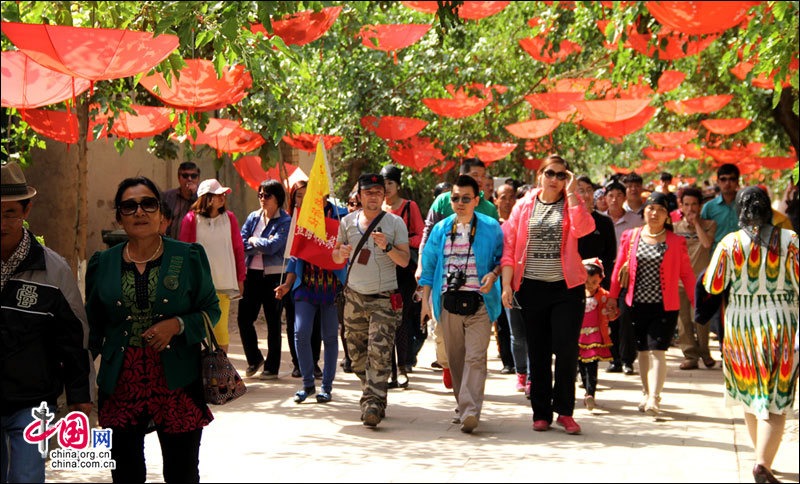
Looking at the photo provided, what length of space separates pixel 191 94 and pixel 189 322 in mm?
4390

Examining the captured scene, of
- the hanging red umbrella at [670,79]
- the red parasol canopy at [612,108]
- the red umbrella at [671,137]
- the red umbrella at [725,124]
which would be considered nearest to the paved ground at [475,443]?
the red parasol canopy at [612,108]

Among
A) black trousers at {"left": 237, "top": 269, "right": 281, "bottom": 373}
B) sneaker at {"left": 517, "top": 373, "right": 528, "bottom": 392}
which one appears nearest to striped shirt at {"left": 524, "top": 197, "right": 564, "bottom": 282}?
sneaker at {"left": 517, "top": 373, "right": 528, "bottom": 392}

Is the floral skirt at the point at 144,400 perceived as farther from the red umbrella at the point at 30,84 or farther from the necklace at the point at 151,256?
the red umbrella at the point at 30,84

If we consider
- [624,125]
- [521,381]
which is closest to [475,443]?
[521,381]

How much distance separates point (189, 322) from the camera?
4.86 metres

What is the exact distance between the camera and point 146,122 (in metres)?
10.9

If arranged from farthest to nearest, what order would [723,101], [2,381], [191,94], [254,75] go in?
[723,101], [191,94], [254,75], [2,381]

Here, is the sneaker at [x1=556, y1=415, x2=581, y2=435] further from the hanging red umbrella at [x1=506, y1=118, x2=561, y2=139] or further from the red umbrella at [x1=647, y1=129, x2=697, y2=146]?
the red umbrella at [x1=647, y1=129, x2=697, y2=146]

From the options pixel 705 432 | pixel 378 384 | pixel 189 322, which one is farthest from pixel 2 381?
pixel 705 432

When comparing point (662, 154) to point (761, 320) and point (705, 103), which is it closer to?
point (705, 103)

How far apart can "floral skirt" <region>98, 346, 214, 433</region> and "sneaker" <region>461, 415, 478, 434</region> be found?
3.49 metres

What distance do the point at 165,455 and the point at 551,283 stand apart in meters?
4.06

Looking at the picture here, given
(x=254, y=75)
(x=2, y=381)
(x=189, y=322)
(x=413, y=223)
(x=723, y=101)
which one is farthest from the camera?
(x=723, y=101)

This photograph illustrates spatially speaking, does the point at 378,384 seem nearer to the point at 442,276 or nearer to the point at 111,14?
the point at 442,276
